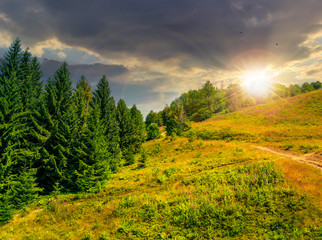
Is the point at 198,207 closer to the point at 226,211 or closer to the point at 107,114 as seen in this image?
the point at 226,211

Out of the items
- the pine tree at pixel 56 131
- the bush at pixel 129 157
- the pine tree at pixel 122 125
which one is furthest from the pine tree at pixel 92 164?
the pine tree at pixel 122 125

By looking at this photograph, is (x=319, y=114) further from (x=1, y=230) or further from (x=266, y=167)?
(x=1, y=230)

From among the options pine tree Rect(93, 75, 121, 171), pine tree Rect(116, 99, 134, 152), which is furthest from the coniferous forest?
pine tree Rect(116, 99, 134, 152)

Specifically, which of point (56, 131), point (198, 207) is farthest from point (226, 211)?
point (56, 131)

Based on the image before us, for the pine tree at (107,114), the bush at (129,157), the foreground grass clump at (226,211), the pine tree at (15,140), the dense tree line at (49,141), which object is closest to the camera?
the foreground grass clump at (226,211)

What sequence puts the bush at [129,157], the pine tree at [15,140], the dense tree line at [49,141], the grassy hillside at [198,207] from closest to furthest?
1. the grassy hillside at [198,207]
2. the pine tree at [15,140]
3. the dense tree line at [49,141]
4. the bush at [129,157]

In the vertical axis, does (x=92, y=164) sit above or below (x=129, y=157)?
above

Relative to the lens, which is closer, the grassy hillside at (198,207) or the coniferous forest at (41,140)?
the grassy hillside at (198,207)

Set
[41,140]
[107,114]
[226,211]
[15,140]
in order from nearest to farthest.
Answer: [226,211] → [15,140] → [41,140] → [107,114]

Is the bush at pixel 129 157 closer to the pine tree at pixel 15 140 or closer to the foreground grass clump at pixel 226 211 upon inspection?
the pine tree at pixel 15 140

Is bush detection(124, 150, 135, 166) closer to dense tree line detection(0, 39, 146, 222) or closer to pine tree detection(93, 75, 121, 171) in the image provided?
pine tree detection(93, 75, 121, 171)

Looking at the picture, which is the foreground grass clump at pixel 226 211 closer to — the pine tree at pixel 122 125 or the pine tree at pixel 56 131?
the pine tree at pixel 56 131

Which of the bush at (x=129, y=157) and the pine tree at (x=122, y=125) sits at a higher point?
the pine tree at (x=122, y=125)

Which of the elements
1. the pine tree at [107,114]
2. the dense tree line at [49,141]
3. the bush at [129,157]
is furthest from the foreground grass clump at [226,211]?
the bush at [129,157]
